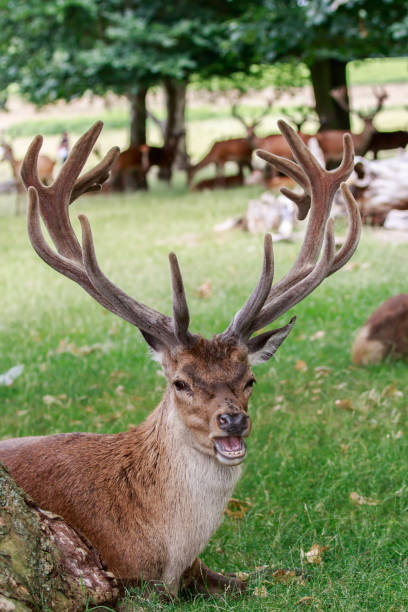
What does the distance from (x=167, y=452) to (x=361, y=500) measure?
4.31ft

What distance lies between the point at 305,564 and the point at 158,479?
779mm

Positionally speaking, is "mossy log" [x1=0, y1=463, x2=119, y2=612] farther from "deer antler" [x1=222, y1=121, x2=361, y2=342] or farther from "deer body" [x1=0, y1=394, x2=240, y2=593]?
"deer antler" [x1=222, y1=121, x2=361, y2=342]

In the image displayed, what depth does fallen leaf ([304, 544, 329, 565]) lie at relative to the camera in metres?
3.32

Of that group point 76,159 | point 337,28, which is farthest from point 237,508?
point 337,28

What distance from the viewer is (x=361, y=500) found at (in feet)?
12.8

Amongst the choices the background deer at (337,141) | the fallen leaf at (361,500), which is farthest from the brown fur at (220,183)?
the fallen leaf at (361,500)

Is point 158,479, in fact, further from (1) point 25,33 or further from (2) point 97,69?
(1) point 25,33

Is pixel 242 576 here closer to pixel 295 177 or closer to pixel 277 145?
pixel 295 177

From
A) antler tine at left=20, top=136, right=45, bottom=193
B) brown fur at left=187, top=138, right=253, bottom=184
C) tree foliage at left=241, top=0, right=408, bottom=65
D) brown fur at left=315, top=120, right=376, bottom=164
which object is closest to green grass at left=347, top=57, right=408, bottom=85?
brown fur at left=187, top=138, right=253, bottom=184

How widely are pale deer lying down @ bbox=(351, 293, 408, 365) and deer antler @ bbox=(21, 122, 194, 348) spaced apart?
8.85ft

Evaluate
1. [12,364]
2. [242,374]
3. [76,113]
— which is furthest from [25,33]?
[76,113]

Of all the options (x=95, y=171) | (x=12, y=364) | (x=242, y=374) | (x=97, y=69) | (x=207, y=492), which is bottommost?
(x=12, y=364)

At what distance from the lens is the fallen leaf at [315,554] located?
3317mm

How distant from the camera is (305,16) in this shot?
1352cm
